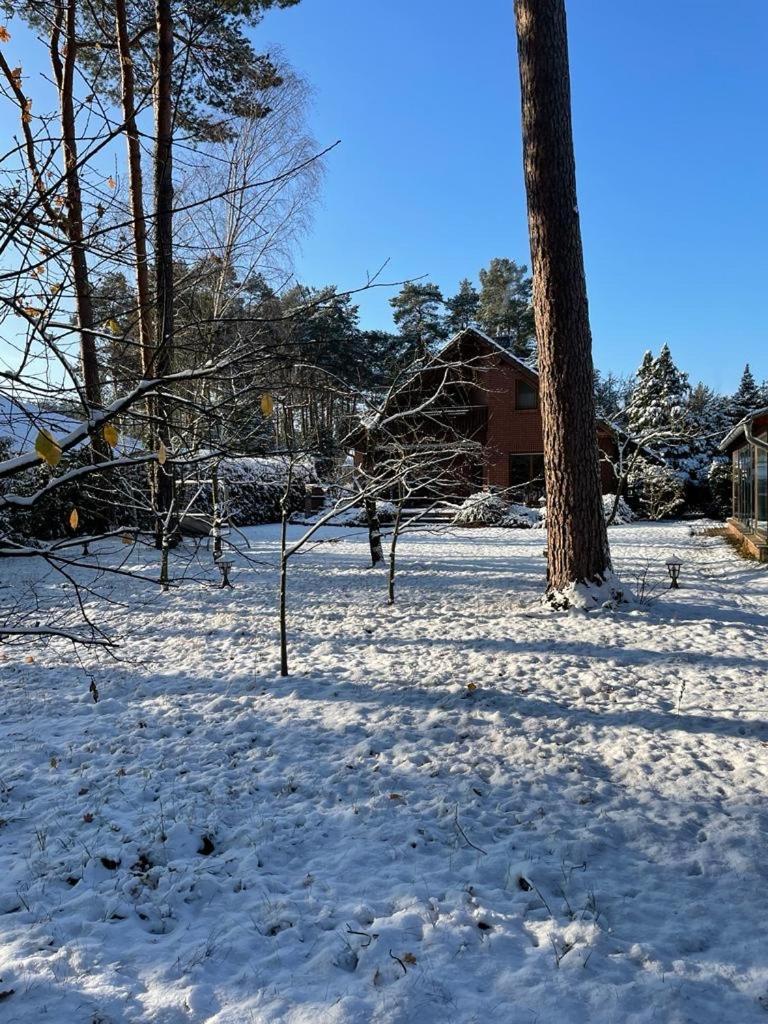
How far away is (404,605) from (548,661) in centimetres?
289

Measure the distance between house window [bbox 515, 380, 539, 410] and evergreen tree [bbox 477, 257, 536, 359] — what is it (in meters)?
10.6

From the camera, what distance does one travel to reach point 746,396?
29.8 meters

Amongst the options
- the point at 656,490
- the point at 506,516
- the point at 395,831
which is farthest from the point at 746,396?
the point at 395,831

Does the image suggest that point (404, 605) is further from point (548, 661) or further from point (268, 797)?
point (268, 797)

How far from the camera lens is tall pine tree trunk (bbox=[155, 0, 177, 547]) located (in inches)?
98.2

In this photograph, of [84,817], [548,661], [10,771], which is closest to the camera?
[84,817]

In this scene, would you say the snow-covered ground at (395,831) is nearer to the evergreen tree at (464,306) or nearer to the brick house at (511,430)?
the brick house at (511,430)

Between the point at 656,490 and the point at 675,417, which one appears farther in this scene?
the point at 675,417

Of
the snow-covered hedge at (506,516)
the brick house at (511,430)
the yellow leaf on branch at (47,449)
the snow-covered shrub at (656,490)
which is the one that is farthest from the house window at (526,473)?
the yellow leaf on branch at (47,449)

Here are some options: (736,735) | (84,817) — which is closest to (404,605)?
(736,735)

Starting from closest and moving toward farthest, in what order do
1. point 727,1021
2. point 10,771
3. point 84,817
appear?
point 727,1021 < point 84,817 < point 10,771

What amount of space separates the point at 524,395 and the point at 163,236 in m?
21.7

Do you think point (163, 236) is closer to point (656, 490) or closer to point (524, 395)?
point (524, 395)

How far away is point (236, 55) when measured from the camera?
7.18 metres
